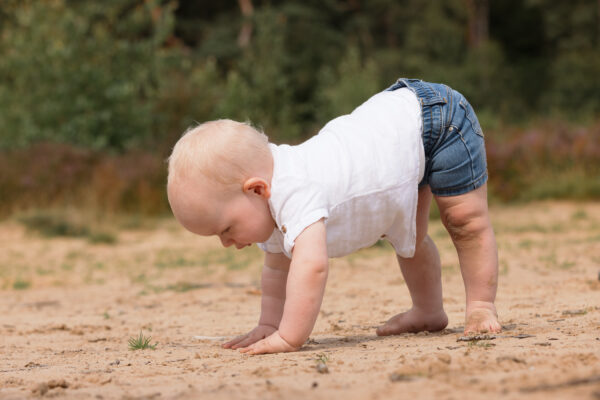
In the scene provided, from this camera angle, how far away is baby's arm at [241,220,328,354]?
8.32ft

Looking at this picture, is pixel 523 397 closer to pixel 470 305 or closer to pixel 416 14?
pixel 470 305

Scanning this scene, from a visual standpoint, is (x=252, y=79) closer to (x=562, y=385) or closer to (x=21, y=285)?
(x=21, y=285)

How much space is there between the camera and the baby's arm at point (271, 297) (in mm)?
2992

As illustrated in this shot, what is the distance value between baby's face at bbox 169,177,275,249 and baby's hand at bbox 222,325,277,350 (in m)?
0.46

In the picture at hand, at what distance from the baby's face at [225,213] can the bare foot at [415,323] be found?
0.79m

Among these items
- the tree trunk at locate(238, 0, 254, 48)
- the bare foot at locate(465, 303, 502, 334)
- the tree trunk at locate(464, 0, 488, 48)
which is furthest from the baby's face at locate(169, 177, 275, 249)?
the tree trunk at locate(464, 0, 488, 48)

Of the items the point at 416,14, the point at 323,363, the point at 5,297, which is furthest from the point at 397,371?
the point at 416,14

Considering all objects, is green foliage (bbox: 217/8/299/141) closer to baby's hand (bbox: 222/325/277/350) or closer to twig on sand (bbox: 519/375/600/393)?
baby's hand (bbox: 222/325/277/350)

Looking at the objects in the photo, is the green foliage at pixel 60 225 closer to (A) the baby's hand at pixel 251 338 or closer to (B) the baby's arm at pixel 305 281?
(A) the baby's hand at pixel 251 338

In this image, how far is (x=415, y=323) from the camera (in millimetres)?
3154

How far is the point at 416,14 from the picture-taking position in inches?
1090

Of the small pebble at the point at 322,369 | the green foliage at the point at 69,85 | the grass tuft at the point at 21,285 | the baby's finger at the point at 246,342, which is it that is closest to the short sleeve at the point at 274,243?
the baby's finger at the point at 246,342

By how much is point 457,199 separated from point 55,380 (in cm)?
159

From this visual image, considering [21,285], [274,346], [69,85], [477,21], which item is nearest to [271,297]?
[274,346]
